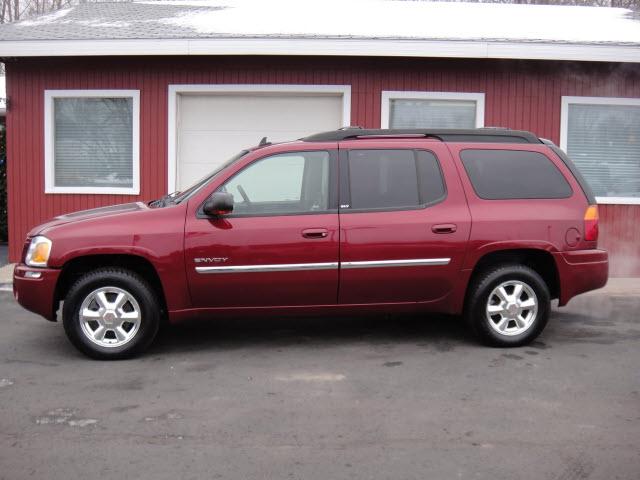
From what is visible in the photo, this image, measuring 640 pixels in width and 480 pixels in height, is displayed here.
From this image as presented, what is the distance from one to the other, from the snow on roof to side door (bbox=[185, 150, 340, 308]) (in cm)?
401

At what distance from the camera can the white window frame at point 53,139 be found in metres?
10.2

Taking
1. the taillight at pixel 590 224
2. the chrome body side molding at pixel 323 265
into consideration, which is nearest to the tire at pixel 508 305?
the chrome body side molding at pixel 323 265

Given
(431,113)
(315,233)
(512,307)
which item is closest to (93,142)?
(431,113)

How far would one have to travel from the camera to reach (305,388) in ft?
16.8

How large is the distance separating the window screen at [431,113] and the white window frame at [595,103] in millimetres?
1232

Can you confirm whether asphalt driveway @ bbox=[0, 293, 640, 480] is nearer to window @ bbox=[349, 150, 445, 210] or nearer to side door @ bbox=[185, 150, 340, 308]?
side door @ bbox=[185, 150, 340, 308]

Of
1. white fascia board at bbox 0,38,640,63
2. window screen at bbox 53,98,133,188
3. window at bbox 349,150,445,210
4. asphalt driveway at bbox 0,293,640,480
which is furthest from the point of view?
window screen at bbox 53,98,133,188

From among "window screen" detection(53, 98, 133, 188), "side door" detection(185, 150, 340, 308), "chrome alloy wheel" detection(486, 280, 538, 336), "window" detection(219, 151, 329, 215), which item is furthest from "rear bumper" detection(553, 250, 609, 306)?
"window screen" detection(53, 98, 133, 188)

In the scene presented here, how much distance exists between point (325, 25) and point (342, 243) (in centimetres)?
564

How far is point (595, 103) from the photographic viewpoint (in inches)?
398

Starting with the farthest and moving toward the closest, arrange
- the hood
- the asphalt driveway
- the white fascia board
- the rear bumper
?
the white fascia board < the rear bumper < the hood < the asphalt driveway

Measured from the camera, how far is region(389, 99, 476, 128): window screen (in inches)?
402

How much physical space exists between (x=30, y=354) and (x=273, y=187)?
247 cm

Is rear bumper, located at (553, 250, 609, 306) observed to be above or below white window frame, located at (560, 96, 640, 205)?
below
